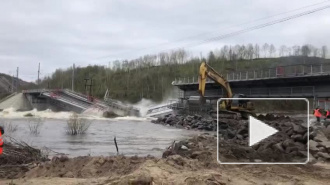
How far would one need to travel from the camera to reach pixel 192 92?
8762 centimetres

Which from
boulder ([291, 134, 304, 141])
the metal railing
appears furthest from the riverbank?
the metal railing

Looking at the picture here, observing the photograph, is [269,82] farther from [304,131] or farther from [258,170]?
[258,170]

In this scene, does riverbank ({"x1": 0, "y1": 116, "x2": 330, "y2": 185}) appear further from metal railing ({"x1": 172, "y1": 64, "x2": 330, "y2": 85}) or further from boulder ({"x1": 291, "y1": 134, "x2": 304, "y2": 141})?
metal railing ({"x1": 172, "y1": 64, "x2": 330, "y2": 85})

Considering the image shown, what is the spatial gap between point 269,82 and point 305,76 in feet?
26.3

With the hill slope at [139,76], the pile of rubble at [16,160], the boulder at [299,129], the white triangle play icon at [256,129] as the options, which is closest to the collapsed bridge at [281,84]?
the boulder at [299,129]

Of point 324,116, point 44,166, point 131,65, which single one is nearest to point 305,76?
point 324,116

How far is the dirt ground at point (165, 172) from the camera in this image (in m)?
9.72
